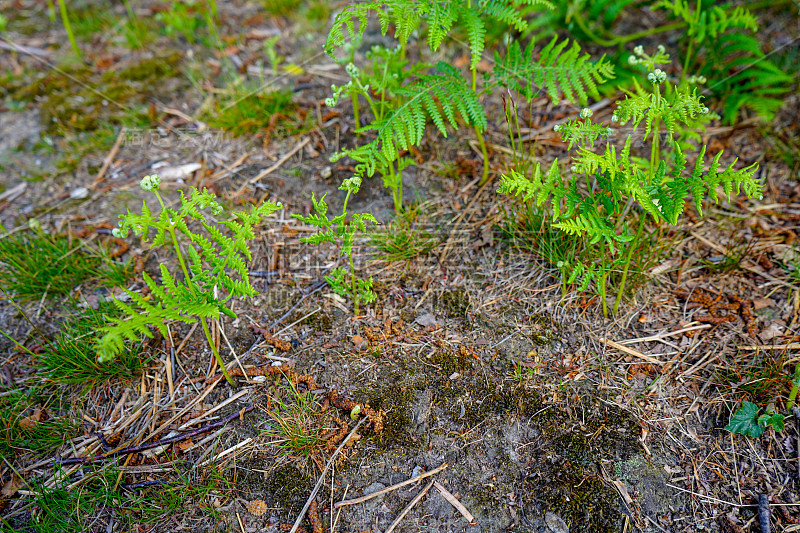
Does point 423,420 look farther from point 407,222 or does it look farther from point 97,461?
point 97,461

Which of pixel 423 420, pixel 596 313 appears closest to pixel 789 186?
pixel 596 313

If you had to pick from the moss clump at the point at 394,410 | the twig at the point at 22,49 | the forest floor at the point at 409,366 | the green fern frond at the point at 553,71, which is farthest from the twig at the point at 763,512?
the twig at the point at 22,49

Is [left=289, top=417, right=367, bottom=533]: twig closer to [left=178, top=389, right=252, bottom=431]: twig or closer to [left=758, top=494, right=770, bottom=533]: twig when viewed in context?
[left=178, top=389, right=252, bottom=431]: twig

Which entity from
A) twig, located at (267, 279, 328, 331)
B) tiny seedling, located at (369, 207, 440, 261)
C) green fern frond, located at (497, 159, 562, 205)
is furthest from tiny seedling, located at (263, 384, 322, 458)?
green fern frond, located at (497, 159, 562, 205)

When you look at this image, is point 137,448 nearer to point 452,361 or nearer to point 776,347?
point 452,361

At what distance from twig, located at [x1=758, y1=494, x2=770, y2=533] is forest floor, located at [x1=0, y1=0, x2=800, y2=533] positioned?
0.8 inches

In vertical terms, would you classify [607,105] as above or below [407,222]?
above

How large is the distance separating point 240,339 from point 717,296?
105 inches

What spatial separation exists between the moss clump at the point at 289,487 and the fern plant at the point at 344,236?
2.94 feet

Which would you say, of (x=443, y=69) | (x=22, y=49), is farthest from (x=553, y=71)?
(x=22, y=49)

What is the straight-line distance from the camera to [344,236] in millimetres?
2404

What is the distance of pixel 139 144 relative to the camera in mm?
3693

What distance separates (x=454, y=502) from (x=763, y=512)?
1.29 metres

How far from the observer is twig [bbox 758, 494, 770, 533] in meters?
1.97
